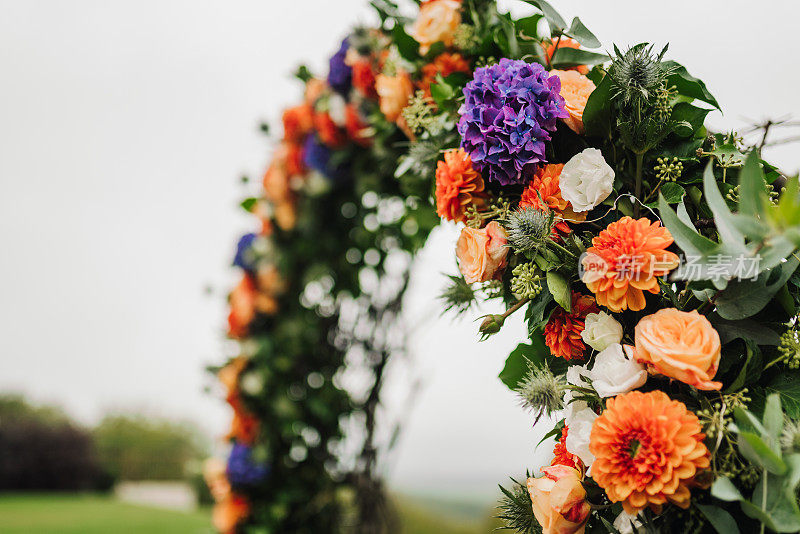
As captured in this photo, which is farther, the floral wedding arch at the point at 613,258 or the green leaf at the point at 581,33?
the green leaf at the point at 581,33

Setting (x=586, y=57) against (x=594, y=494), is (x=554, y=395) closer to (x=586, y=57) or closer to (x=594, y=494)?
(x=594, y=494)

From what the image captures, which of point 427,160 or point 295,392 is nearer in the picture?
point 427,160

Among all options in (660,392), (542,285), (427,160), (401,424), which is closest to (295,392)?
(401,424)

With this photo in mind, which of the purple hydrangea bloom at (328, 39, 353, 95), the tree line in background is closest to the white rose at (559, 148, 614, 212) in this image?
the purple hydrangea bloom at (328, 39, 353, 95)

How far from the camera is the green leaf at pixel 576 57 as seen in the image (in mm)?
1009

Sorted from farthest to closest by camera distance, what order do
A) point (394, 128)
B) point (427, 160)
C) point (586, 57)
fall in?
point (394, 128), point (427, 160), point (586, 57)

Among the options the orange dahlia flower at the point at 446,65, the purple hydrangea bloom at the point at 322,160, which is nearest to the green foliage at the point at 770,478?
the orange dahlia flower at the point at 446,65

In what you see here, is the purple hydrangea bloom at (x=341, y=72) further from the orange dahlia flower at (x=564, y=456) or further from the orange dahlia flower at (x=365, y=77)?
the orange dahlia flower at (x=564, y=456)

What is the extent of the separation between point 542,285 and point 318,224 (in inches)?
54.0

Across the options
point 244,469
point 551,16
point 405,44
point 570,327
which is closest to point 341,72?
point 405,44

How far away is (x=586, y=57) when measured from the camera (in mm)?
1018

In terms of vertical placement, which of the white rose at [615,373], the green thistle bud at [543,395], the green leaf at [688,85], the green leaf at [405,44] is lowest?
the green thistle bud at [543,395]

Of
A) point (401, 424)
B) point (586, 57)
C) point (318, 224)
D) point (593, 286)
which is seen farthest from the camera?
point (318, 224)

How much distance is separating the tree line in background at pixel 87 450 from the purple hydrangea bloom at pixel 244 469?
34.8 ft
